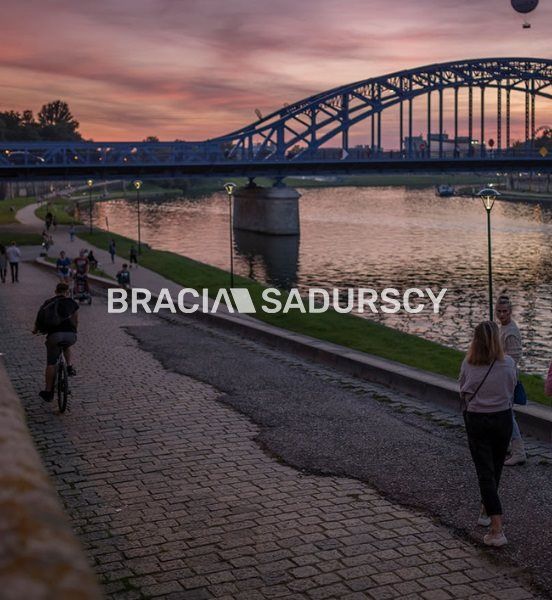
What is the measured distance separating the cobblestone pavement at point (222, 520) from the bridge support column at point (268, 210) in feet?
234

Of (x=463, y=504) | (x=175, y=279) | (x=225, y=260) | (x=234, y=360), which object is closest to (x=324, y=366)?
(x=234, y=360)

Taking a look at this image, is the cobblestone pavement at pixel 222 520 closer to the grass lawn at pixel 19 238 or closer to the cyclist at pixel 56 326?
the cyclist at pixel 56 326

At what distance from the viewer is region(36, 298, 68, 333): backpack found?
11.3 meters

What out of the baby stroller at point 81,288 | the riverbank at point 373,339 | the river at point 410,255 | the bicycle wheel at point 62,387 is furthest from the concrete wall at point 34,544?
the baby stroller at point 81,288

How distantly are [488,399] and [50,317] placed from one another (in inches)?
255

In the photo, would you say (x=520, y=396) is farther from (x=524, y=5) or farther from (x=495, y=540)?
(x=524, y=5)

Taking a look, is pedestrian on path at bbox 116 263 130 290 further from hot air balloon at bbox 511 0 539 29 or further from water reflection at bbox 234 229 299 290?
hot air balloon at bbox 511 0 539 29

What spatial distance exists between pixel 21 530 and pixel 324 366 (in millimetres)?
13775

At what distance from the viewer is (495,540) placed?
6.63 metres

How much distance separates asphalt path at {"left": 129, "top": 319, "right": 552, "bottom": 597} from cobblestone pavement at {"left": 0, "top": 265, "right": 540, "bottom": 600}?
9.1 inches

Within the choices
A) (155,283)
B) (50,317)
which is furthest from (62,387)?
(155,283)

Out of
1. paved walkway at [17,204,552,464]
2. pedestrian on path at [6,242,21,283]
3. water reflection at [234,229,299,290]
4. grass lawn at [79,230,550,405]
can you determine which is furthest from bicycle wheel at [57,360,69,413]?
water reflection at [234,229,299,290]

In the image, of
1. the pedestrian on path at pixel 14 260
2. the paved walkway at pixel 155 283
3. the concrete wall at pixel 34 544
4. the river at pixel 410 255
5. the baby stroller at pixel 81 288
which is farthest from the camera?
the river at pixel 410 255

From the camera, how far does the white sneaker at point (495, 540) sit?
261 inches
